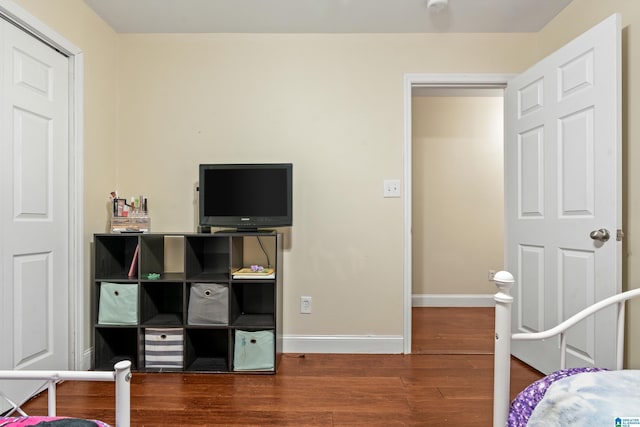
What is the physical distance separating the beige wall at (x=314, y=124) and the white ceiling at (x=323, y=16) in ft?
0.28

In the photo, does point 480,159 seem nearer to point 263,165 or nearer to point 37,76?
point 263,165

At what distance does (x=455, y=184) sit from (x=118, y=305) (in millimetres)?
3376

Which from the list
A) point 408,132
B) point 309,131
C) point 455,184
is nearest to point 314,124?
point 309,131

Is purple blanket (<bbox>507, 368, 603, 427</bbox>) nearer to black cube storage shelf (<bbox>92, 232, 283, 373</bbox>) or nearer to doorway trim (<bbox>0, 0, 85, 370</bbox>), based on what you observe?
black cube storage shelf (<bbox>92, 232, 283, 373</bbox>)

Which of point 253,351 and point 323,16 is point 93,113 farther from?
point 253,351

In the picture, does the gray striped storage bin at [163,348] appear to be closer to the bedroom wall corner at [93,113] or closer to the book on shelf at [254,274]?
the bedroom wall corner at [93,113]

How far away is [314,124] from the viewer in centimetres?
265

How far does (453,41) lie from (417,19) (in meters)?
0.37

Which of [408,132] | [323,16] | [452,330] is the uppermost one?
[323,16]

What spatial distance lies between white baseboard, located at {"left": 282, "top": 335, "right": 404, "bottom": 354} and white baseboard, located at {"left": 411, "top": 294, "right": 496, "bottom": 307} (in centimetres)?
145

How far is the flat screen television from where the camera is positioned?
241 centimetres

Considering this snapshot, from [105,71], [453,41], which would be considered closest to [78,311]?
[105,71]

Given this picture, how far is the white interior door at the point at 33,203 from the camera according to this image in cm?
177

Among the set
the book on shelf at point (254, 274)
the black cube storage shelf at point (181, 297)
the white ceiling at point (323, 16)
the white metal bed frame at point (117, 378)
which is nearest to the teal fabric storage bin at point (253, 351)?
the black cube storage shelf at point (181, 297)
